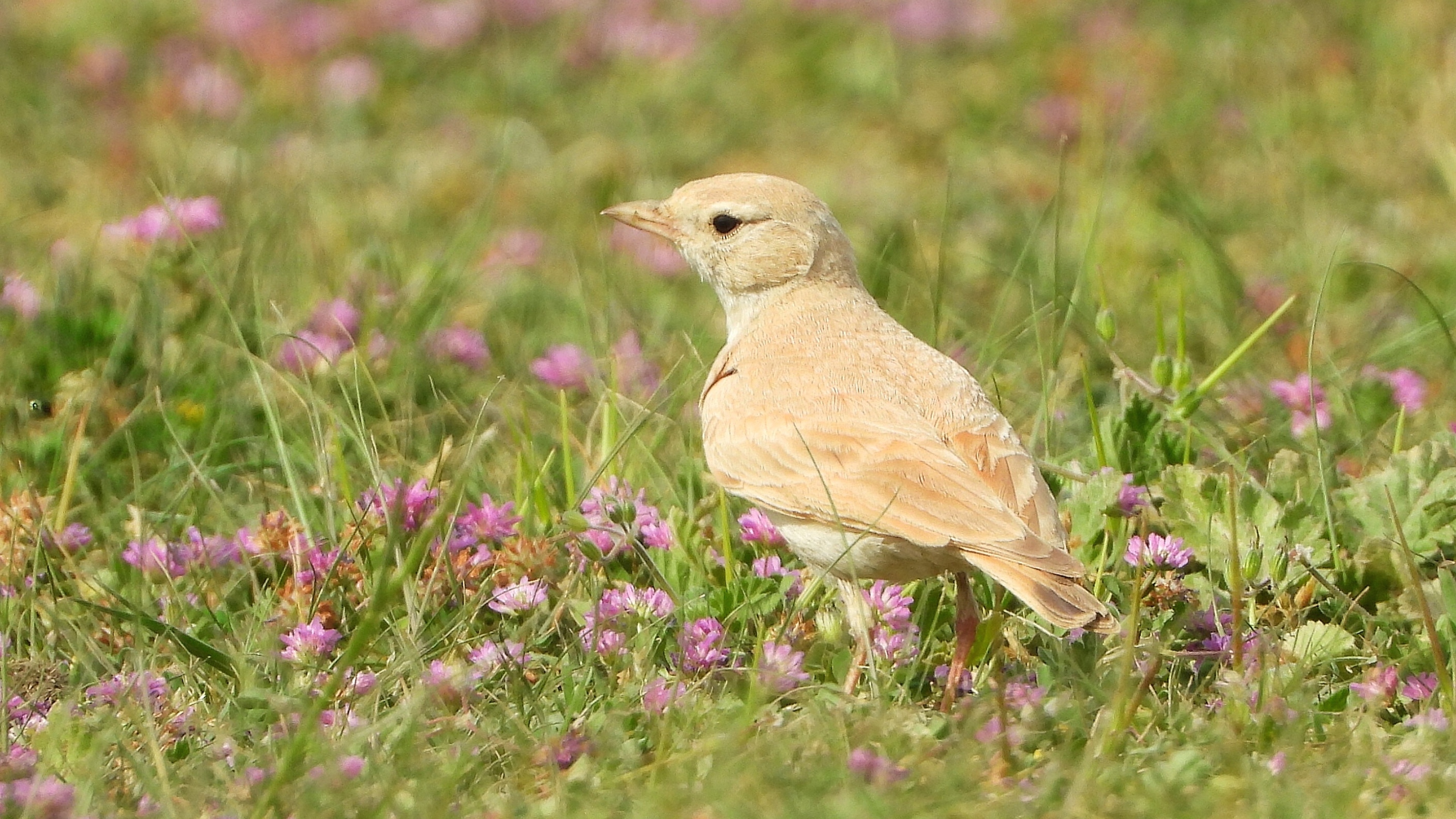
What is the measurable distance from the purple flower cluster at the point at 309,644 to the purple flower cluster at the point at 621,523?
65cm

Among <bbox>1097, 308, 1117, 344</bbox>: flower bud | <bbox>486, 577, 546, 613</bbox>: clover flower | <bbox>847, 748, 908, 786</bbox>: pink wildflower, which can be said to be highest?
<bbox>1097, 308, 1117, 344</bbox>: flower bud

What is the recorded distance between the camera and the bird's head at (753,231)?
192 inches

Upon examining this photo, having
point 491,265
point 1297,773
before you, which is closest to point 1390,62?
point 491,265

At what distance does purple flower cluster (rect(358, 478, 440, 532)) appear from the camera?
4031 millimetres

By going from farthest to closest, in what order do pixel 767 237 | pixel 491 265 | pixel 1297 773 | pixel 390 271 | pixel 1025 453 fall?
pixel 491 265, pixel 390 271, pixel 767 237, pixel 1025 453, pixel 1297 773

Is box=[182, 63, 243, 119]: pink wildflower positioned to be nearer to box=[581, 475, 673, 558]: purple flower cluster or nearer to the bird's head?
the bird's head

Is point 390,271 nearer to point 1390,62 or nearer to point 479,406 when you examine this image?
point 479,406

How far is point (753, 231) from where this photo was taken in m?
4.92

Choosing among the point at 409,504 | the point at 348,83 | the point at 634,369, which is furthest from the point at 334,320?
the point at 348,83

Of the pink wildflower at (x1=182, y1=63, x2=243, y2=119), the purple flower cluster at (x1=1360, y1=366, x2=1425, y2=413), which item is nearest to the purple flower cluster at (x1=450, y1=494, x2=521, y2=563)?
the purple flower cluster at (x1=1360, y1=366, x2=1425, y2=413)

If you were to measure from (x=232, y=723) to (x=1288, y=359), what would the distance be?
3757 millimetres

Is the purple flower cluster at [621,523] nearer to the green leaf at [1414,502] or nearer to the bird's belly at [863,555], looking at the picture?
the bird's belly at [863,555]

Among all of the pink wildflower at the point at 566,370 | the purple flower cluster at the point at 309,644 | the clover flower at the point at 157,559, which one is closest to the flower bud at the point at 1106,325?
the pink wildflower at the point at 566,370

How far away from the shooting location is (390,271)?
19.0 ft
